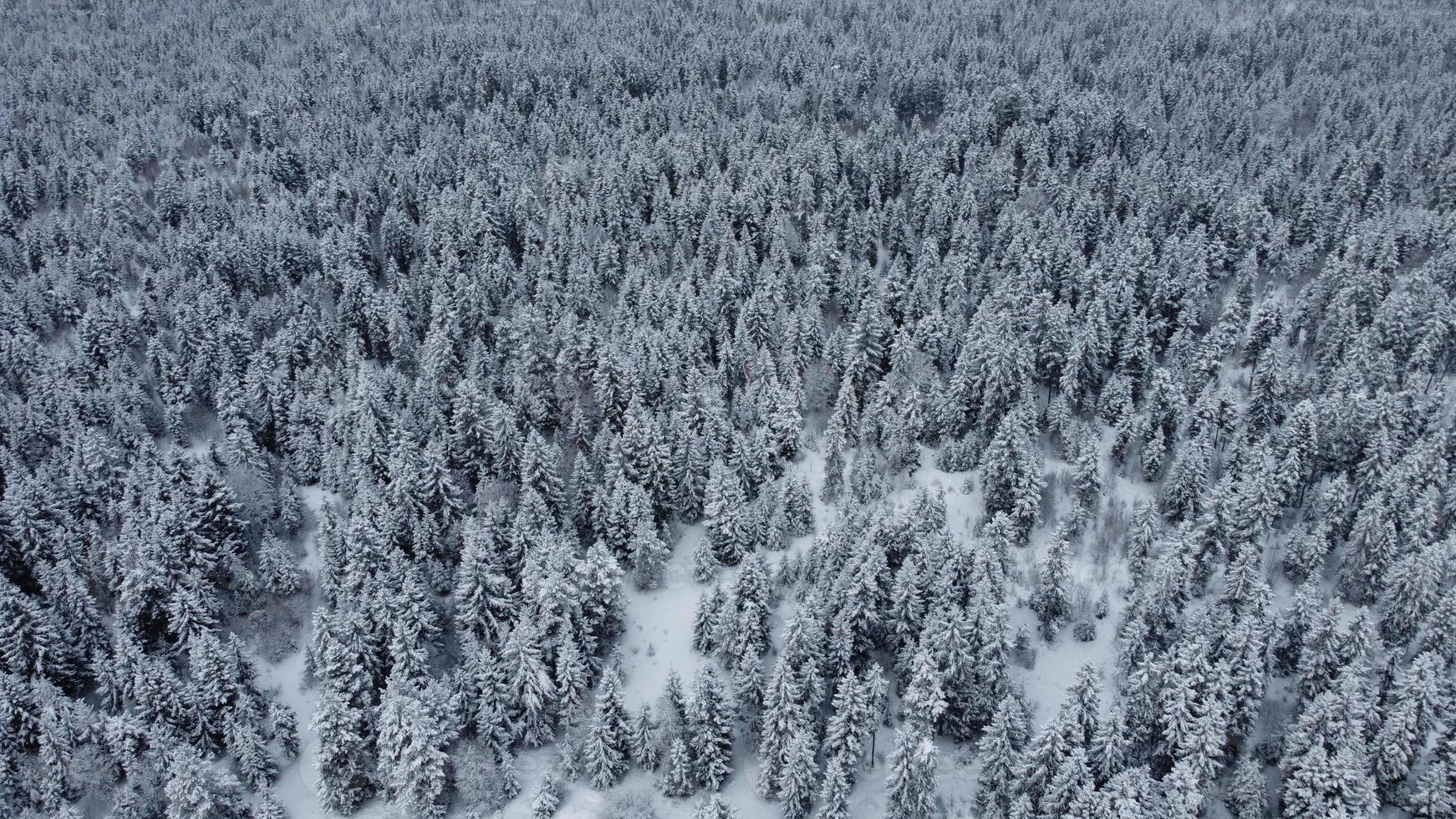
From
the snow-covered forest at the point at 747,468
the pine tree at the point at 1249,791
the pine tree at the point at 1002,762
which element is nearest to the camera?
the pine tree at the point at 1249,791

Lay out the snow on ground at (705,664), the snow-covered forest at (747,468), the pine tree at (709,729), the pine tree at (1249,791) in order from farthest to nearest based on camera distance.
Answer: the snow on ground at (705,664) → the pine tree at (709,729) → the snow-covered forest at (747,468) → the pine tree at (1249,791)

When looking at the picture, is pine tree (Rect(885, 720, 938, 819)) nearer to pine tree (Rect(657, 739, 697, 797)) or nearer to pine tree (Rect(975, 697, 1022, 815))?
pine tree (Rect(975, 697, 1022, 815))

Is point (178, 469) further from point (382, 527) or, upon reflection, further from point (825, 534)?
point (825, 534)

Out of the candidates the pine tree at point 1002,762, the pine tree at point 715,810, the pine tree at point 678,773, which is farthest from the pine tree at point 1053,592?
the pine tree at point 715,810

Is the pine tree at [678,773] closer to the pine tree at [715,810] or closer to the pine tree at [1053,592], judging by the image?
the pine tree at [715,810]

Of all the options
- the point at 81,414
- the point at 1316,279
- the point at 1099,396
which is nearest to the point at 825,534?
the point at 1099,396

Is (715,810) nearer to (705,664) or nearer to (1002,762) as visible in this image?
(1002,762)

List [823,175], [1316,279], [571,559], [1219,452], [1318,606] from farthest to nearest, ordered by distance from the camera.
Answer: [823,175]
[1316,279]
[1219,452]
[571,559]
[1318,606]

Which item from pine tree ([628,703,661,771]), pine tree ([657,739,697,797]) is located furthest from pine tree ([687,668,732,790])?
pine tree ([628,703,661,771])

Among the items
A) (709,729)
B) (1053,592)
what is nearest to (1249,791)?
(1053,592)
